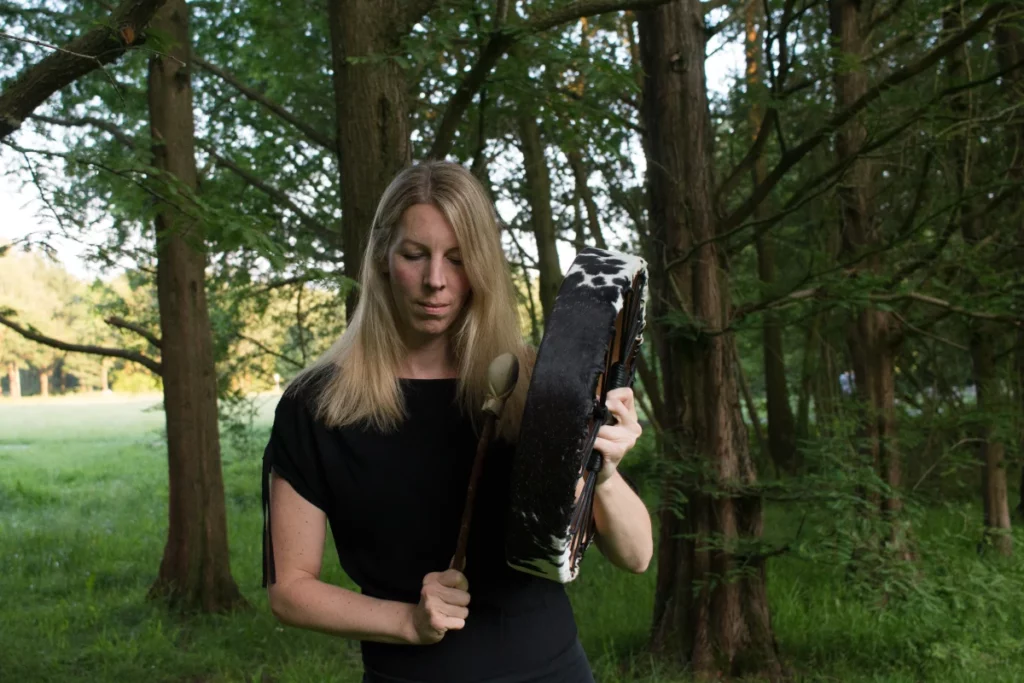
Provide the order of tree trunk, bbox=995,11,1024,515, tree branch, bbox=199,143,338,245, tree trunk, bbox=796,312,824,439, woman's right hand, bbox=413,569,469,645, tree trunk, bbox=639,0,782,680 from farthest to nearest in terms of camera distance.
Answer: tree trunk, bbox=796,312,824,439 → tree branch, bbox=199,143,338,245 → tree trunk, bbox=995,11,1024,515 → tree trunk, bbox=639,0,782,680 → woman's right hand, bbox=413,569,469,645

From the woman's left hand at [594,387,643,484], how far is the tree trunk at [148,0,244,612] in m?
6.59

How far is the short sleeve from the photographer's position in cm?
187

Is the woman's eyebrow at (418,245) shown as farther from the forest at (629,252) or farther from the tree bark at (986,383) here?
the tree bark at (986,383)

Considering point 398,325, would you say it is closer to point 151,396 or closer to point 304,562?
point 304,562

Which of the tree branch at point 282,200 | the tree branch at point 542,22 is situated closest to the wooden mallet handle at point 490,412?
the tree branch at point 542,22

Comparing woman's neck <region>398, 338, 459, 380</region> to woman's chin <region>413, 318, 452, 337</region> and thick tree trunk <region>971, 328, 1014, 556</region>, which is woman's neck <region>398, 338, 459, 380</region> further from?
thick tree trunk <region>971, 328, 1014, 556</region>

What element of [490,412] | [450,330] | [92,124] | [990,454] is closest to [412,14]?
[450,330]

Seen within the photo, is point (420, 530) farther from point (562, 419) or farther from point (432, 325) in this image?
point (562, 419)

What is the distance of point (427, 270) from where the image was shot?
1863 millimetres

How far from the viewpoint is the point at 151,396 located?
41.8 ft

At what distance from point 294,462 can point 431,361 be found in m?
0.35

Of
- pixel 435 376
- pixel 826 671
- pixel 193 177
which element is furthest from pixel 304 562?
pixel 193 177

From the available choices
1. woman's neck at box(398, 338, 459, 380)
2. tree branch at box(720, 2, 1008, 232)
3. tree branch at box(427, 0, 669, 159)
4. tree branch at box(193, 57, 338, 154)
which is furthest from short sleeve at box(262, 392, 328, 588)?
tree branch at box(720, 2, 1008, 232)

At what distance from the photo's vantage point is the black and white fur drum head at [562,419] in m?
1.51
